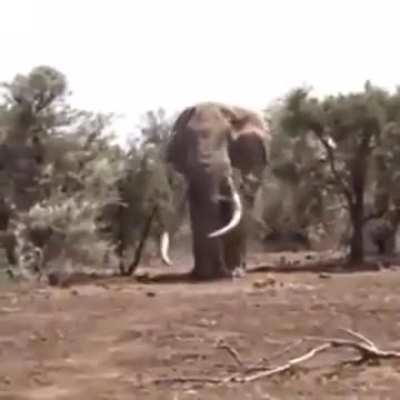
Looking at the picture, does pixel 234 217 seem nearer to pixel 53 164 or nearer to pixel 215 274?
pixel 215 274

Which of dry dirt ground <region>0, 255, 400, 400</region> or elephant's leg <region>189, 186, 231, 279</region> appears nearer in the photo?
dry dirt ground <region>0, 255, 400, 400</region>

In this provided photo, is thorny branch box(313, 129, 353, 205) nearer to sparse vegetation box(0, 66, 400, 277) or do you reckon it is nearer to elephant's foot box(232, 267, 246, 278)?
sparse vegetation box(0, 66, 400, 277)

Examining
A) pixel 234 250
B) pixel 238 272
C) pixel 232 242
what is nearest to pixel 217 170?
pixel 232 242

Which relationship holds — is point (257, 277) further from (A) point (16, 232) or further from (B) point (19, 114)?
(B) point (19, 114)

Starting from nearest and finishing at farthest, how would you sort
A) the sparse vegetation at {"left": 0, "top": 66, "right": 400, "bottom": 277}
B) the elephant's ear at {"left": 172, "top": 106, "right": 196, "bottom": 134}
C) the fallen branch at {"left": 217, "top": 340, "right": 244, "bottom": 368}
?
the fallen branch at {"left": 217, "top": 340, "right": 244, "bottom": 368}
the elephant's ear at {"left": 172, "top": 106, "right": 196, "bottom": 134}
the sparse vegetation at {"left": 0, "top": 66, "right": 400, "bottom": 277}

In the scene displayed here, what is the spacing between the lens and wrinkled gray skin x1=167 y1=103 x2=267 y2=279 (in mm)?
18734

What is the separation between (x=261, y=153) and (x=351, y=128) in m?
6.51

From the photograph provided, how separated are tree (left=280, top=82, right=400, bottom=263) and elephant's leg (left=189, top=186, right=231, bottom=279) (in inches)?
326

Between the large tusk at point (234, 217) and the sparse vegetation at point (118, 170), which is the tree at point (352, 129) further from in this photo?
the large tusk at point (234, 217)

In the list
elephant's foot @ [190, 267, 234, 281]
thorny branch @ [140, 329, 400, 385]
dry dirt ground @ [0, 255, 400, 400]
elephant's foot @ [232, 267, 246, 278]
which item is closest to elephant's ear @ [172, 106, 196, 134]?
elephant's foot @ [232, 267, 246, 278]

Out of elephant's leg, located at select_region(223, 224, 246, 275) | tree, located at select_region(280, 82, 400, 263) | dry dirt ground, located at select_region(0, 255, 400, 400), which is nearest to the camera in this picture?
dry dirt ground, located at select_region(0, 255, 400, 400)

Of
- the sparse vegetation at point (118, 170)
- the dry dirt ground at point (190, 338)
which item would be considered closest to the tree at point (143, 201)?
the sparse vegetation at point (118, 170)

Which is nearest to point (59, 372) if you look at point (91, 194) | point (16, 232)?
point (16, 232)

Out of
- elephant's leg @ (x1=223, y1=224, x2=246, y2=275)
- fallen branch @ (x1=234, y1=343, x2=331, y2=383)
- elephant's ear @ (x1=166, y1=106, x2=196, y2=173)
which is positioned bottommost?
fallen branch @ (x1=234, y1=343, x2=331, y2=383)
